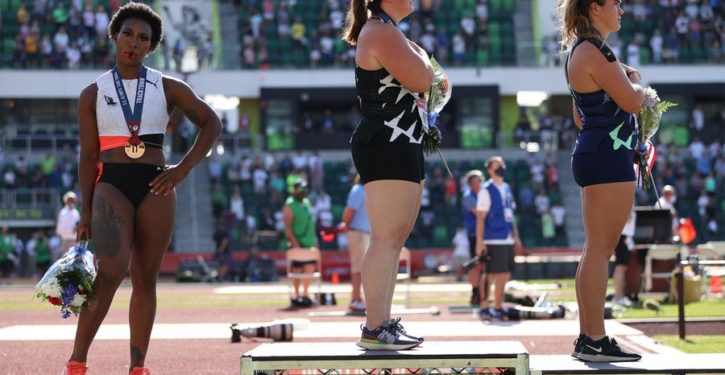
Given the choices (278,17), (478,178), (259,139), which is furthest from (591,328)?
(278,17)

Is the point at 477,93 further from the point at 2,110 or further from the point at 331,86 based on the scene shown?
the point at 2,110

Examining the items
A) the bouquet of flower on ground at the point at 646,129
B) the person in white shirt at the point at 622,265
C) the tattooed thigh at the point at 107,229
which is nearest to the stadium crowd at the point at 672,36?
the person in white shirt at the point at 622,265

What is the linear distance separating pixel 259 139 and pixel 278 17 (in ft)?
15.9

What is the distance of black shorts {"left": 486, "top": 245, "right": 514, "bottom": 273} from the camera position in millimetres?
15203

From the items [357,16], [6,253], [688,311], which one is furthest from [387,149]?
[6,253]

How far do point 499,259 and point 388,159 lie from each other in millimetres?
8447

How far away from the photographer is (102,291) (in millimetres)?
7160

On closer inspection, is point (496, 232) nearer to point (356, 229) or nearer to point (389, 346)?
point (356, 229)

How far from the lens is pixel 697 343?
1165 centimetres

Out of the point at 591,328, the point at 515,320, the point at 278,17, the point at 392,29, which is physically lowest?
the point at 515,320

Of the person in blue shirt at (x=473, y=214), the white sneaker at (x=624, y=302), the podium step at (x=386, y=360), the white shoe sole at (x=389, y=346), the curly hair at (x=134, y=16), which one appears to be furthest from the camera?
the white sneaker at (x=624, y=302)

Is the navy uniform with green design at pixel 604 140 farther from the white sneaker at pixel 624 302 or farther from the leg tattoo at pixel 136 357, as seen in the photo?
the white sneaker at pixel 624 302

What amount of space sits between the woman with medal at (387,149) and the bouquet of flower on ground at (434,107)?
0.12 meters

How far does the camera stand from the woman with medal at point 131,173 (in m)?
7.19
